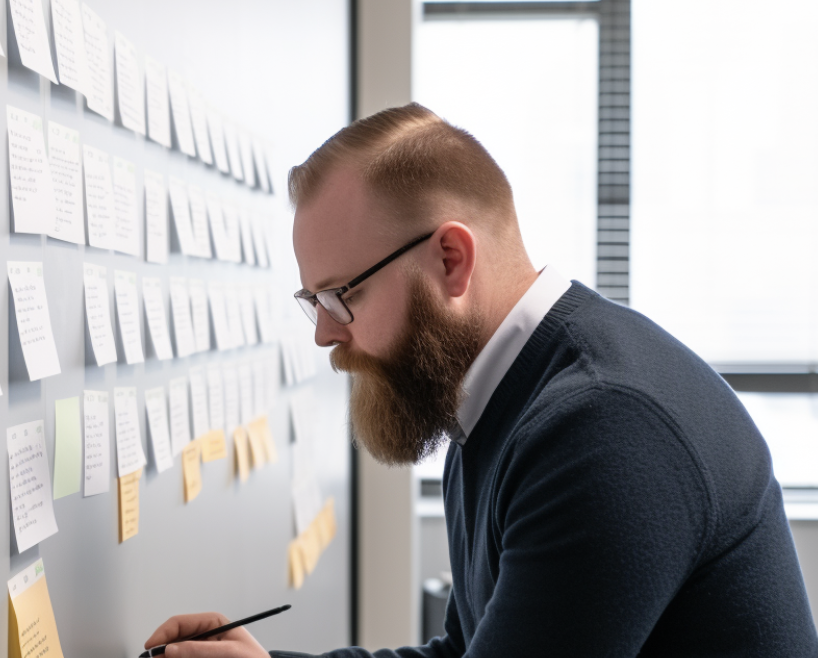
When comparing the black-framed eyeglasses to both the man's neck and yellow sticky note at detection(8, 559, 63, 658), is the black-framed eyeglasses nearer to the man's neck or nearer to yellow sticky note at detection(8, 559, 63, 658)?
the man's neck

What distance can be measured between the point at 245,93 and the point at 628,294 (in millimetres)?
1729

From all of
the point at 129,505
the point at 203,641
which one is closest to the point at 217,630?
the point at 203,641

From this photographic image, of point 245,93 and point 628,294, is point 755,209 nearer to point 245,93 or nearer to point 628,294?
point 628,294

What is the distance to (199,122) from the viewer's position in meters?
1.06

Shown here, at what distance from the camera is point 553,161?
8.68 feet

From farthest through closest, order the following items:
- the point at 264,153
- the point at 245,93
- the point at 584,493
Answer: the point at 264,153 → the point at 245,93 → the point at 584,493

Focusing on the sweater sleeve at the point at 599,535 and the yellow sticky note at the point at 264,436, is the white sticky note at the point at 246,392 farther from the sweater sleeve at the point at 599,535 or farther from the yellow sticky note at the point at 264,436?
the sweater sleeve at the point at 599,535

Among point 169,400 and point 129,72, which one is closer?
point 129,72

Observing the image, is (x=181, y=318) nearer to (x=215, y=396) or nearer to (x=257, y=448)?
(x=215, y=396)

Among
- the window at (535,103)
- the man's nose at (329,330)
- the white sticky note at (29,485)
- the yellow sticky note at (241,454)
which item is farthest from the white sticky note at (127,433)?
the window at (535,103)

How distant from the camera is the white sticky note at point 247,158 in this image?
1247 millimetres

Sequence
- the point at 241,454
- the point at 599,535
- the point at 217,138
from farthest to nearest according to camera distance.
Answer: the point at 241,454 → the point at 217,138 → the point at 599,535

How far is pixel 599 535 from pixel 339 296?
0.44m

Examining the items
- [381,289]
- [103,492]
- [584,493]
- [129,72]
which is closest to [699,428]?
[584,493]
